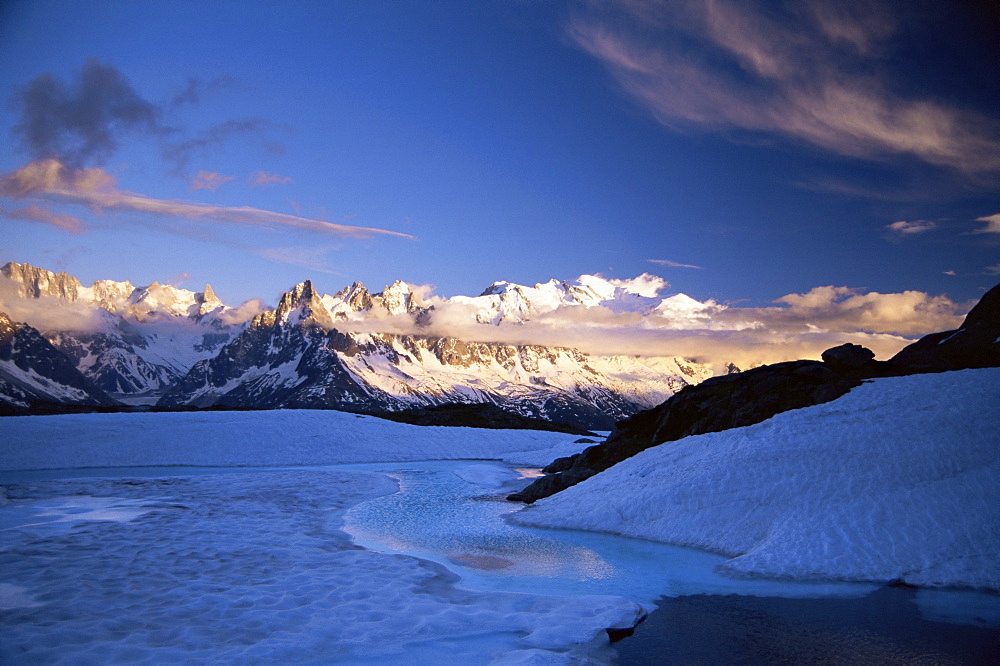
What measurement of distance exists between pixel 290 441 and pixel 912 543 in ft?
151

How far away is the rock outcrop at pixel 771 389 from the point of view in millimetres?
26828

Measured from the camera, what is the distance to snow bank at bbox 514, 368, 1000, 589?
13953mm

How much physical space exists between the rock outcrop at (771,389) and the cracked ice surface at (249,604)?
13.9 metres

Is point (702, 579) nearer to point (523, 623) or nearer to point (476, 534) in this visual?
point (523, 623)

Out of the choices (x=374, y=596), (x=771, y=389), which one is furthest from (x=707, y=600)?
(x=771, y=389)

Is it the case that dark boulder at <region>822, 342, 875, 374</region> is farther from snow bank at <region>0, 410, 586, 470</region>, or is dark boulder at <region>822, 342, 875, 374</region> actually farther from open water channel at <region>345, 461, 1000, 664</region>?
snow bank at <region>0, 410, 586, 470</region>

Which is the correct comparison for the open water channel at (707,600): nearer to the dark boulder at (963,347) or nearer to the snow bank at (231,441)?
the dark boulder at (963,347)

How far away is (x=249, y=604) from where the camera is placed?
1127 cm

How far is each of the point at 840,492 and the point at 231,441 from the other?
4499 cm

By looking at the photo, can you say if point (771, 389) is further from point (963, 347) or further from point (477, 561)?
point (477, 561)

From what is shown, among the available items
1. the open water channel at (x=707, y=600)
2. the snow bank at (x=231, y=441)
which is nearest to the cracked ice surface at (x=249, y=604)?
the open water channel at (x=707, y=600)

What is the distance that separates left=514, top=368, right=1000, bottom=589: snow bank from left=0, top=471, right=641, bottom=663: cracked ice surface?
20.7ft

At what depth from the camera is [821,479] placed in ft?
56.5

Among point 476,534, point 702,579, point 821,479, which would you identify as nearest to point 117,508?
point 476,534
